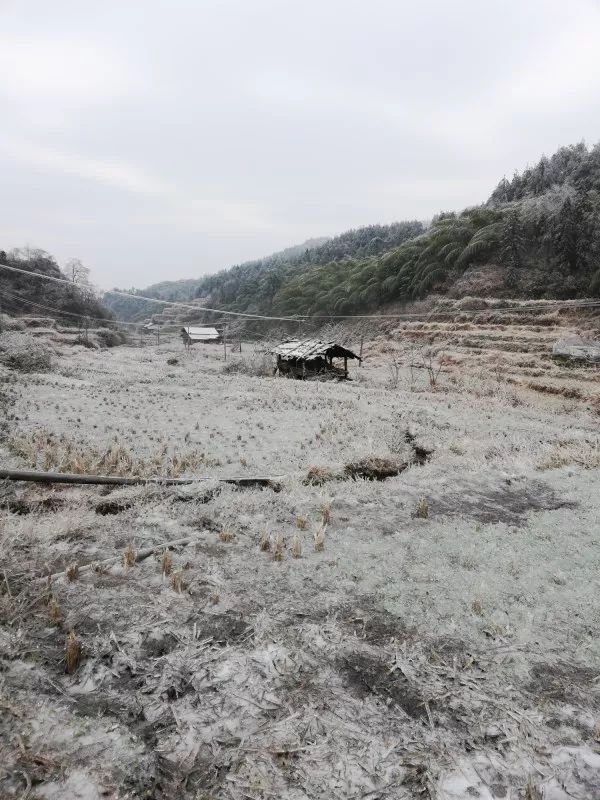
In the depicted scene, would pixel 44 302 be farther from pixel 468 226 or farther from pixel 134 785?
pixel 134 785

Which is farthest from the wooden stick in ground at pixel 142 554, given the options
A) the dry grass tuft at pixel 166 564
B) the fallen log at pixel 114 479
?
the fallen log at pixel 114 479

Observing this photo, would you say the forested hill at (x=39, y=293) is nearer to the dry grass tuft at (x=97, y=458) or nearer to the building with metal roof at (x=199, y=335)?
the building with metal roof at (x=199, y=335)

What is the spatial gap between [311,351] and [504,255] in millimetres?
24102

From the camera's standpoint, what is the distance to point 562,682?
12.2 ft

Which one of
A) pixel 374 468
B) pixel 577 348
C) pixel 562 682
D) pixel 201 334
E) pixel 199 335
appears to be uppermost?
pixel 577 348

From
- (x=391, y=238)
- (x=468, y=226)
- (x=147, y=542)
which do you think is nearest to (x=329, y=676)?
(x=147, y=542)

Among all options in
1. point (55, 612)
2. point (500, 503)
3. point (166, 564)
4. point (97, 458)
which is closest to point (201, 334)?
point (97, 458)

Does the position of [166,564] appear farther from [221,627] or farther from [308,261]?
[308,261]

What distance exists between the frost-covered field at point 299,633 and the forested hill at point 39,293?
53.3 m

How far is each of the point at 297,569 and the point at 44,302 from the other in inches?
2500

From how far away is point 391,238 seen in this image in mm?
87125

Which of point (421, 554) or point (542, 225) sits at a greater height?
point (542, 225)

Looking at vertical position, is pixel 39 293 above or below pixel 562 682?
above

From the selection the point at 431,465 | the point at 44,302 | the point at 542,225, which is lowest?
the point at 431,465
